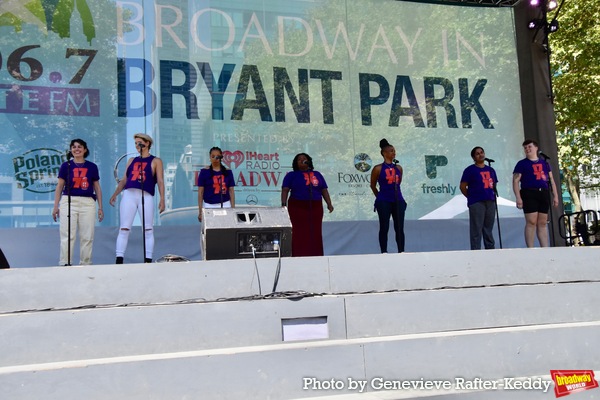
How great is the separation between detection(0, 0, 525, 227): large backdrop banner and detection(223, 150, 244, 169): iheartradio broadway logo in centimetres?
3

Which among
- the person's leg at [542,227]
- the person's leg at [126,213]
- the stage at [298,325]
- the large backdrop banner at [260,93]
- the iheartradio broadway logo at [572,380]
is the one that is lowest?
the iheartradio broadway logo at [572,380]

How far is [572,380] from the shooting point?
312 centimetres

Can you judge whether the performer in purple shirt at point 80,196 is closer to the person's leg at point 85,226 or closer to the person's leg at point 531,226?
the person's leg at point 85,226

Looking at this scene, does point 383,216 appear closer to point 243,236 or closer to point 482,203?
point 482,203

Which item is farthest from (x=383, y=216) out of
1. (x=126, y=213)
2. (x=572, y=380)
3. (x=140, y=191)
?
(x=572, y=380)

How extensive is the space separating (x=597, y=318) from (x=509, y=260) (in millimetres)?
655

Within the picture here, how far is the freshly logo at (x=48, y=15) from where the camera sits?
669 cm

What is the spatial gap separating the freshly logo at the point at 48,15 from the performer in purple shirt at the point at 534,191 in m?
5.34

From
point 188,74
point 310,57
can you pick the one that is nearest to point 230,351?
point 188,74

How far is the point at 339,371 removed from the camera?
9.48 ft

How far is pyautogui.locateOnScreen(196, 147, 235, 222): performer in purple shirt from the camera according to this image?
5727 mm

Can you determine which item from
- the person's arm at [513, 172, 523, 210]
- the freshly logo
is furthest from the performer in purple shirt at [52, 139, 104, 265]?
the person's arm at [513, 172, 523, 210]

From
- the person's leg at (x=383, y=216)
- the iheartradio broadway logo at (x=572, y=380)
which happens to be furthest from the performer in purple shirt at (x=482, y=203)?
the iheartradio broadway logo at (x=572, y=380)

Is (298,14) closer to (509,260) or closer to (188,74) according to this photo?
(188,74)
